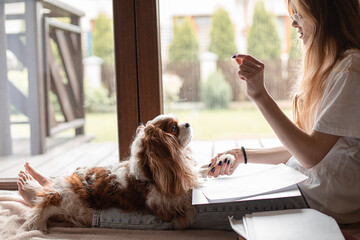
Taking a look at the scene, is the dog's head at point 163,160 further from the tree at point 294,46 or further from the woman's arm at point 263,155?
the tree at point 294,46

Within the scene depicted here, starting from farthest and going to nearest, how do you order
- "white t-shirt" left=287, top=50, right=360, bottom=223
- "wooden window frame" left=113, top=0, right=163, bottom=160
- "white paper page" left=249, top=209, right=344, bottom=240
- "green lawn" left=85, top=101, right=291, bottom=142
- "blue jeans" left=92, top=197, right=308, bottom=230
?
"green lawn" left=85, top=101, right=291, bottom=142 < "wooden window frame" left=113, top=0, right=163, bottom=160 < "blue jeans" left=92, top=197, right=308, bottom=230 < "white t-shirt" left=287, top=50, right=360, bottom=223 < "white paper page" left=249, top=209, right=344, bottom=240

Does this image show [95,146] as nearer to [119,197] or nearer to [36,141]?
[36,141]

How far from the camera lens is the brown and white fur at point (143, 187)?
1.40 m

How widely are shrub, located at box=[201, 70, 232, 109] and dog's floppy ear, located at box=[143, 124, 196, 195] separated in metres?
0.51

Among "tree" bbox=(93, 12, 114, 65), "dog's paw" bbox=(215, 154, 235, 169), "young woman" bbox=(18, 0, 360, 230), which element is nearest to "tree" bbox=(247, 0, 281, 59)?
"young woman" bbox=(18, 0, 360, 230)

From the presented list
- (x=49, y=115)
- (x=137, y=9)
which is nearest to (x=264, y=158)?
(x=137, y=9)

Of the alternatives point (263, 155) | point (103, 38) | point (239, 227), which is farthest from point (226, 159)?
point (103, 38)

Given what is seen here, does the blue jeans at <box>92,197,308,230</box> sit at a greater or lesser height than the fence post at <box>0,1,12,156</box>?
lesser

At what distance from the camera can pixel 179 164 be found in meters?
1.42

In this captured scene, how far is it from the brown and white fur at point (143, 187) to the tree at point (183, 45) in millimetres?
471

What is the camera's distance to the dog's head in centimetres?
139

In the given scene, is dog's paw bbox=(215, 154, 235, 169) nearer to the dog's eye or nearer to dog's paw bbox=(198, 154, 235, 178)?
dog's paw bbox=(198, 154, 235, 178)

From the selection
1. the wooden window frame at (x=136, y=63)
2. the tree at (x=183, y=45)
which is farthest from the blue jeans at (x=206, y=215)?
the tree at (x=183, y=45)

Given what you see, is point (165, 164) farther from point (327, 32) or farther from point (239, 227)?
point (327, 32)
